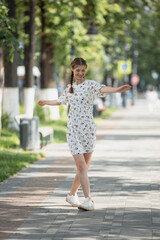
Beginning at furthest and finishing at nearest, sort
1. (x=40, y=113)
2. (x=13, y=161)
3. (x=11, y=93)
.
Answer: (x=40, y=113)
(x=11, y=93)
(x=13, y=161)

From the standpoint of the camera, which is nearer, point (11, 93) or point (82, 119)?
point (82, 119)

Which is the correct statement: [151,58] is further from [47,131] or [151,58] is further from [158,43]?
[47,131]

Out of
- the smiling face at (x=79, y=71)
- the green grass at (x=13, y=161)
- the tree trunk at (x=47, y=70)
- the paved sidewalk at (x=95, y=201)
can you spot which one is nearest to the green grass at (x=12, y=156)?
the green grass at (x=13, y=161)

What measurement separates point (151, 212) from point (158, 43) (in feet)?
297

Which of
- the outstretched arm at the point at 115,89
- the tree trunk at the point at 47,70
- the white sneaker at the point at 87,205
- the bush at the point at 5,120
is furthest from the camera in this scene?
the tree trunk at the point at 47,70

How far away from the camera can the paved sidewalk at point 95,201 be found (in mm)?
6984

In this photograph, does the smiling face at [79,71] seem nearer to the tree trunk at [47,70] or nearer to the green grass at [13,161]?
the green grass at [13,161]

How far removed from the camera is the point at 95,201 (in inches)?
348

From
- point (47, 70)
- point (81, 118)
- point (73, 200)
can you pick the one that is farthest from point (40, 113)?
point (81, 118)

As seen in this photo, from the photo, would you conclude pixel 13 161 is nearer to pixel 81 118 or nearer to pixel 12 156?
pixel 12 156

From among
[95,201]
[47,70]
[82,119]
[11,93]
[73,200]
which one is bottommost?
[95,201]

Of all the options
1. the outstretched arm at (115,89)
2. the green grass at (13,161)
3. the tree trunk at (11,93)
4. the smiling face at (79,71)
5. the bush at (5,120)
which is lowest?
the green grass at (13,161)

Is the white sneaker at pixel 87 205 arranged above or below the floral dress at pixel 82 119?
below

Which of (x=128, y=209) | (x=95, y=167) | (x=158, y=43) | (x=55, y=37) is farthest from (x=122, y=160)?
(x=158, y=43)
